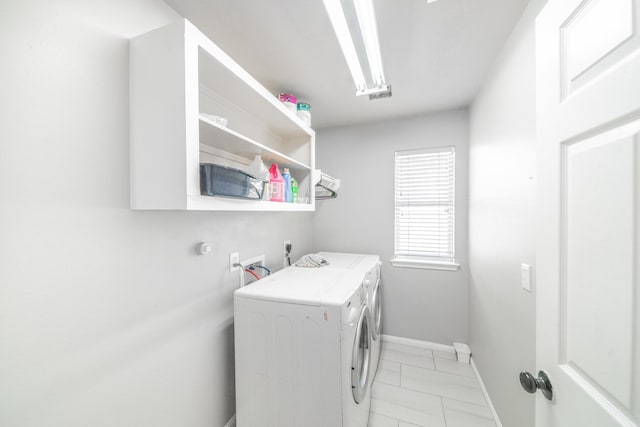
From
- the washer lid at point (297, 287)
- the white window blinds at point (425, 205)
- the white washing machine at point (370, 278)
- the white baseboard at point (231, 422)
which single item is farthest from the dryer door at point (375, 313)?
the white baseboard at point (231, 422)

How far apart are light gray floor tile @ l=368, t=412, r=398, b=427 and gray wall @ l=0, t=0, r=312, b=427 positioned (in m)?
1.19

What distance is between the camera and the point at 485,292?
1.79 metres

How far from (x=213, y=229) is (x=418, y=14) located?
1.62 meters

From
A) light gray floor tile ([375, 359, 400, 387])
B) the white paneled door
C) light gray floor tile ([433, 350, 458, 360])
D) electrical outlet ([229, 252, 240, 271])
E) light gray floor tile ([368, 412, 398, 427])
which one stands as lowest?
light gray floor tile ([368, 412, 398, 427])

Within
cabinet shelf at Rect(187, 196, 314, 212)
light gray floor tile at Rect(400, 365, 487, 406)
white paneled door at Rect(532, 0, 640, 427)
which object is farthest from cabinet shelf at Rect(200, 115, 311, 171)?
light gray floor tile at Rect(400, 365, 487, 406)

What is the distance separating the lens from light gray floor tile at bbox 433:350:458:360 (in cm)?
231

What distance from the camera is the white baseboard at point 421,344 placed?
2.38 m

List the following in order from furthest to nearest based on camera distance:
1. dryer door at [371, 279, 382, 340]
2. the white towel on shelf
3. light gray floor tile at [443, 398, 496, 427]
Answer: the white towel on shelf, dryer door at [371, 279, 382, 340], light gray floor tile at [443, 398, 496, 427]

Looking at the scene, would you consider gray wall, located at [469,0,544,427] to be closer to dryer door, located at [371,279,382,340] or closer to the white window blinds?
the white window blinds

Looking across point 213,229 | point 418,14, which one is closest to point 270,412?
point 213,229

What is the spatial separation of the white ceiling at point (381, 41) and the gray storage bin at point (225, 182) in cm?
82

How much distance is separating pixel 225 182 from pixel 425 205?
2157mm

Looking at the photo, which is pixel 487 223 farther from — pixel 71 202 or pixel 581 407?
pixel 71 202

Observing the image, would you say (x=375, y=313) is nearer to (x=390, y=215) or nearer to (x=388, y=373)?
(x=388, y=373)
